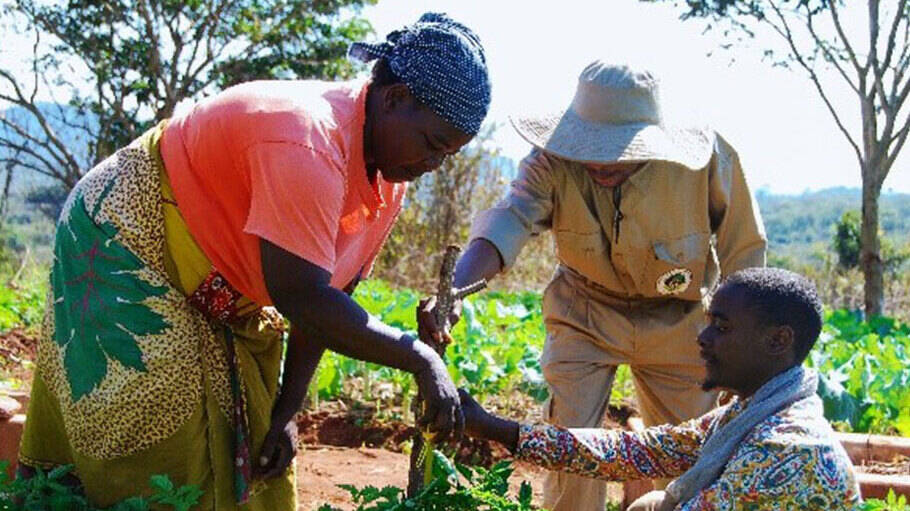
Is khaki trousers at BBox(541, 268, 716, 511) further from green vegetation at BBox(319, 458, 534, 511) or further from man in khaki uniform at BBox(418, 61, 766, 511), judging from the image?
green vegetation at BBox(319, 458, 534, 511)

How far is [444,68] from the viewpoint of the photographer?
2.27 meters

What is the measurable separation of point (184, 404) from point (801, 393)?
140 centimetres

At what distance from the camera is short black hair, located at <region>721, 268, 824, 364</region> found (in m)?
2.68

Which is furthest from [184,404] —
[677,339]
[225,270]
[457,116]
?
[677,339]

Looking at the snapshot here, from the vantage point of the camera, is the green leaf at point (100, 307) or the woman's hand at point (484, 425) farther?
the woman's hand at point (484, 425)

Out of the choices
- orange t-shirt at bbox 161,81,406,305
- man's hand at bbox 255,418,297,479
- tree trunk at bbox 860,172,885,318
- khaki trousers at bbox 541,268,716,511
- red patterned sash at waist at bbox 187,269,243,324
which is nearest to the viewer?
orange t-shirt at bbox 161,81,406,305

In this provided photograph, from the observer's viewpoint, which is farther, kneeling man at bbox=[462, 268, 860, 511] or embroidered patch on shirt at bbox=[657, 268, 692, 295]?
embroidered patch on shirt at bbox=[657, 268, 692, 295]

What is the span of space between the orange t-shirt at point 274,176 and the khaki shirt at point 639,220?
4.13 feet

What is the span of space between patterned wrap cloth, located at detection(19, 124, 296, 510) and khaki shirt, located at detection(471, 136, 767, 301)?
1400 millimetres

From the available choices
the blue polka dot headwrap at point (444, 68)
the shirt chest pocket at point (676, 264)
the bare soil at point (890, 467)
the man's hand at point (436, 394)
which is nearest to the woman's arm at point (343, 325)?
the man's hand at point (436, 394)

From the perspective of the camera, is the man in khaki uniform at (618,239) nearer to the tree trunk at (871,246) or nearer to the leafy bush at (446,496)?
the leafy bush at (446,496)

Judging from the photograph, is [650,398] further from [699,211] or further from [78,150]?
[78,150]

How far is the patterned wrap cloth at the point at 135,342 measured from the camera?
7.91 feet

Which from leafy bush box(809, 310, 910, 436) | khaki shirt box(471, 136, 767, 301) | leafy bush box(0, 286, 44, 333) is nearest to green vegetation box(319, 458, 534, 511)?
khaki shirt box(471, 136, 767, 301)
